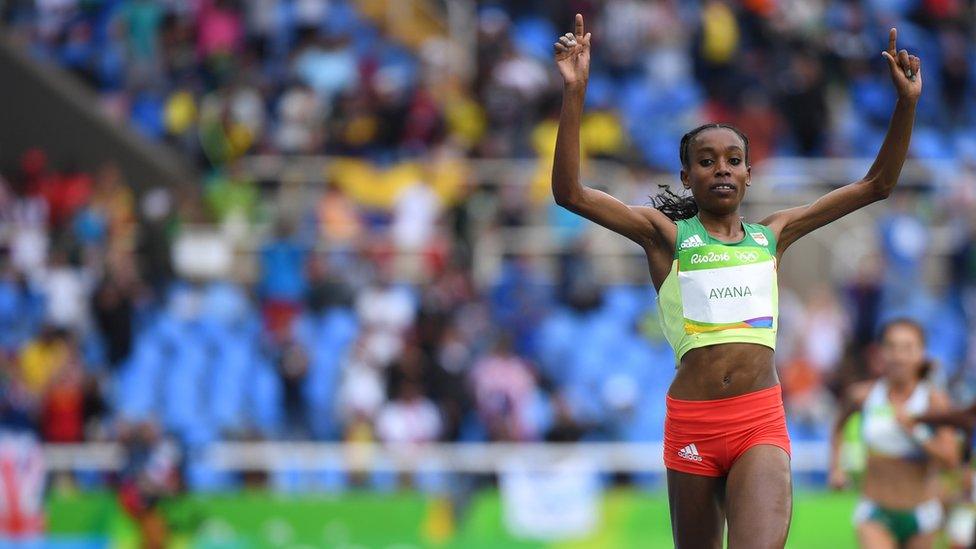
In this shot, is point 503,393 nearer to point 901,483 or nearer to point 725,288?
point 901,483

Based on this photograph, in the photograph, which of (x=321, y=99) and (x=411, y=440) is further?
(x=321, y=99)

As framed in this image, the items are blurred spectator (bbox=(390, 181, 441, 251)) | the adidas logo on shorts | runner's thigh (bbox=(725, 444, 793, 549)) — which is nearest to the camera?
runner's thigh (bbox=(725, 444, 793, 549))

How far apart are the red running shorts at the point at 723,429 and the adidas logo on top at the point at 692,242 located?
0.67 meters

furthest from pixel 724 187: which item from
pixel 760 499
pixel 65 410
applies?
pixel 65 410

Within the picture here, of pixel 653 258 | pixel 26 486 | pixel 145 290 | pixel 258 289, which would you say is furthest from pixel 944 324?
pixel 653 258

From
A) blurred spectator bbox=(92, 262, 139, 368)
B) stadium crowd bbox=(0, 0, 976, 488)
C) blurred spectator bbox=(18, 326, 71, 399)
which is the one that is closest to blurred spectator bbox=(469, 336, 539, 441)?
stadium crowd bbox=(0, 0, 976, 488)

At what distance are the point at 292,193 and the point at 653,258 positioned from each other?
12.7m

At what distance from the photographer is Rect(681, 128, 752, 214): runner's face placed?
6.89 m

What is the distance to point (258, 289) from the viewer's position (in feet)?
58.4

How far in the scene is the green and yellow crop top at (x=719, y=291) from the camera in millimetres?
6945

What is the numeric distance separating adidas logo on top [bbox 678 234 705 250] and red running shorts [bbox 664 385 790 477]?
67 centimetres

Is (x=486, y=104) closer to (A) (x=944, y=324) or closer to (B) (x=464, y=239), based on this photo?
(B) (x=464, y=239)

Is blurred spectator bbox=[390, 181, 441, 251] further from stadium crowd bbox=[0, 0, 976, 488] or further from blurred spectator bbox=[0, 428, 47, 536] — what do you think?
blurred spectator bbox=[0, 428, 47, 536]

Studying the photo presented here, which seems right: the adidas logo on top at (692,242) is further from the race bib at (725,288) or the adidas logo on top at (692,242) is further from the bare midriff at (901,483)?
the bare midriff at (901,483)
